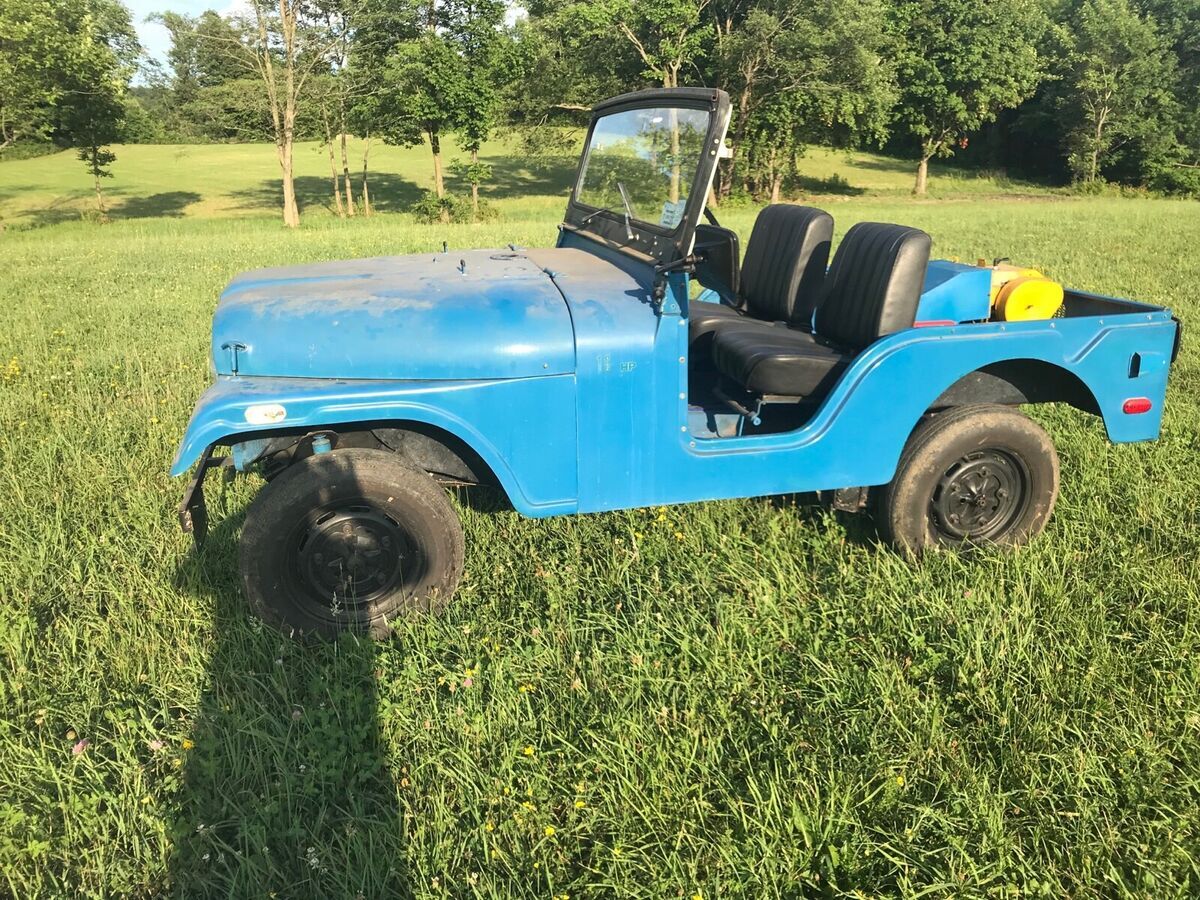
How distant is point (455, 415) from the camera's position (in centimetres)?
280

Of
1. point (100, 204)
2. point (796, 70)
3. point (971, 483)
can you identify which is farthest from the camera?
point (100, 204)

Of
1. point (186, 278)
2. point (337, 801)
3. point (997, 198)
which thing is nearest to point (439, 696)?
point (337, 801)

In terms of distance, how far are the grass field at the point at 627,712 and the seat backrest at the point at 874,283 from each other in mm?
881

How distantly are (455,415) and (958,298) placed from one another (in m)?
2.36

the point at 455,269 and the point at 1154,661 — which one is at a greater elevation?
the point at 455,269

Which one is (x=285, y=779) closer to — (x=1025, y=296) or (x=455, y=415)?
(x=455, y=415)

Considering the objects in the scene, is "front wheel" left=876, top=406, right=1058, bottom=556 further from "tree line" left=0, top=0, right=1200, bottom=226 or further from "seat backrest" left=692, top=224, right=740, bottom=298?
"tree line" left=0, top=0, right=1200, bottom=226

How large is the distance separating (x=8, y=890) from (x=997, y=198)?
35.1 metres

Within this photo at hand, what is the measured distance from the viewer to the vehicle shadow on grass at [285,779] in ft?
6.66

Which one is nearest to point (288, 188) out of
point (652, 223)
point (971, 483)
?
point (652, 223)

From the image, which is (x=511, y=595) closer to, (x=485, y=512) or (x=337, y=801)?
(x=485, y=512)

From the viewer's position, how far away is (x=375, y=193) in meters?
35.0

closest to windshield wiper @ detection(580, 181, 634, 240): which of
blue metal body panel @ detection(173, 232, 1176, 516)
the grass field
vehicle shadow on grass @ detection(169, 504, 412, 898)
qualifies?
blue metal body panel @ detection(173, 232, 1176, 516)

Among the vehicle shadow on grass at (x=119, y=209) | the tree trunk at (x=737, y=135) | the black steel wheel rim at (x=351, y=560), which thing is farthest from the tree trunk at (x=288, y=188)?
the black steel wheel rim at (x=351, y=560)
